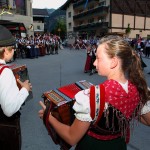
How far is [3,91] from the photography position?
1.50 meters

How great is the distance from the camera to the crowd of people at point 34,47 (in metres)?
17.3

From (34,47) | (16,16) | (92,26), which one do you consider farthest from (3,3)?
(92,26)

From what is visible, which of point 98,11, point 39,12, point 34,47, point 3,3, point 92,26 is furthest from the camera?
point 39,12

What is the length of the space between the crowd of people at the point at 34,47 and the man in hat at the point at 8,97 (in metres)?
14.6

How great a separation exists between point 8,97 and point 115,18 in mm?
37880

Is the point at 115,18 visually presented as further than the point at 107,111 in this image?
Yes

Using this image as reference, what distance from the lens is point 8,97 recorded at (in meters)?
1.49

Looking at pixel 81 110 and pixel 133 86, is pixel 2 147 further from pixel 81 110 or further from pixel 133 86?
pixel 133 86

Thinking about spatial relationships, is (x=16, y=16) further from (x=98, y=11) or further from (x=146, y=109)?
(x=146, y=109)

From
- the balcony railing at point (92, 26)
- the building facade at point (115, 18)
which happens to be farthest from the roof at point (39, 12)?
the balcony railing at point (92, 26)

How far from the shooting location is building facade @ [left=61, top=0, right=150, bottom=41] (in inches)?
1447

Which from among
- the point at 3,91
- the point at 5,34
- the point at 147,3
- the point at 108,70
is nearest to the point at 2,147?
the point at 3,91

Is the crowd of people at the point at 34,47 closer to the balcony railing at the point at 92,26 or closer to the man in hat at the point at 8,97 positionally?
the man in hat at the point at 8,97

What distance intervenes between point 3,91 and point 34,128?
2562 mm
